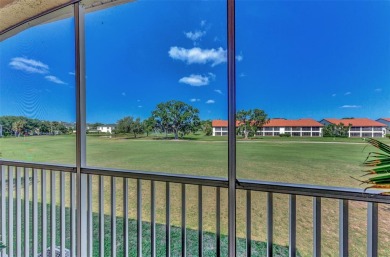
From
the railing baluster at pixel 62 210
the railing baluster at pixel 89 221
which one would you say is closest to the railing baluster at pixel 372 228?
the railing baluster at pixel 89 221

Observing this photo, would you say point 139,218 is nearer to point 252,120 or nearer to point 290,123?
point 252,120

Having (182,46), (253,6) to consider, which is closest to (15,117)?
(182,46)

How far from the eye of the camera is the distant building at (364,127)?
1.23m

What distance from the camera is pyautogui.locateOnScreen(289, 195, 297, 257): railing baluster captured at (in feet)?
4.39

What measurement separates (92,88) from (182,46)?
33.7 inches

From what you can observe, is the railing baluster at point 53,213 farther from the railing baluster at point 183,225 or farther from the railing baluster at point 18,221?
the railing baluster at point 183,225

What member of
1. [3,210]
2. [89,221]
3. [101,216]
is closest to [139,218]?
[101,216]

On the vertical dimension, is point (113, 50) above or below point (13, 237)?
above

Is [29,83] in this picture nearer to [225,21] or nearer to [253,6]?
[225,21]

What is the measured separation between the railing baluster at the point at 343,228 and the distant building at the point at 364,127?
0.40 m

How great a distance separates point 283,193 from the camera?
4.33 feet

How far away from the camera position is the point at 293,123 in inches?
57.1

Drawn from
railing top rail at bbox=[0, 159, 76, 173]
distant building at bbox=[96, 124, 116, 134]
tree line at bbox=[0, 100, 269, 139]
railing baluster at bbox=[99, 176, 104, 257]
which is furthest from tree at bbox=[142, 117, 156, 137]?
railing top rail at bbox=[0, 159, 76, 173]

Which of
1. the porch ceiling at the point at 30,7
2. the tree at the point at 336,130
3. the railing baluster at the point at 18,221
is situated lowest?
the railing baluster at the point at 18,221
